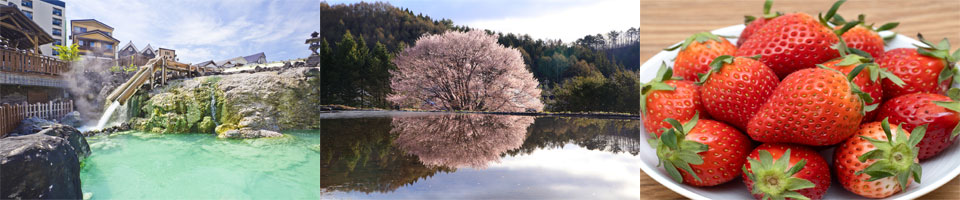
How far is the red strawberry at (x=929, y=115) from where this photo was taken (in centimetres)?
77

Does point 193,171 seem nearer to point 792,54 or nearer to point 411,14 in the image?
point 411,14

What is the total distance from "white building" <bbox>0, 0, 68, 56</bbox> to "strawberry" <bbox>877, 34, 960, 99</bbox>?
2250mm

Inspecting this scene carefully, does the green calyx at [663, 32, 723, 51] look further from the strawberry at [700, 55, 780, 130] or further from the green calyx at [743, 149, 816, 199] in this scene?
the green calyx at [743, 149, 816, 199]

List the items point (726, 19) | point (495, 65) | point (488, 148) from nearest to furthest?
point (726, 19) < point (488, 148) < point (495, 65)

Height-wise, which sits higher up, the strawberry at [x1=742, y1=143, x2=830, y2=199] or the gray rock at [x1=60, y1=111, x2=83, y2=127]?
the gray rock at [x1=60, y1=111, x2=83, y2=127]

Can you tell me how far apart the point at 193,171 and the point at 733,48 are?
1781 millimetres

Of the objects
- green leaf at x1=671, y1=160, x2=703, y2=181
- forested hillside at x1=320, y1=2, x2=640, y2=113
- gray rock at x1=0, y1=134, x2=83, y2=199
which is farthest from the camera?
forested hillside at x1=320, y1=2, x2=640, y2=113

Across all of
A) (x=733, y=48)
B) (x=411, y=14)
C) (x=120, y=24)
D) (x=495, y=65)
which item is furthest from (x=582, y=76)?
(x=120, y=24)

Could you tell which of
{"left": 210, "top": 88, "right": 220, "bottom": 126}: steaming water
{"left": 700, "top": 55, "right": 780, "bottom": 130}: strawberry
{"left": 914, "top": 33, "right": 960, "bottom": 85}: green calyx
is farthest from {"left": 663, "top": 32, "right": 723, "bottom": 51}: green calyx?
{"left": 210, "top": 88, "right": 220, "bottom": 126}: steaming water

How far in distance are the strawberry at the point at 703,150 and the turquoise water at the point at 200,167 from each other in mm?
1429

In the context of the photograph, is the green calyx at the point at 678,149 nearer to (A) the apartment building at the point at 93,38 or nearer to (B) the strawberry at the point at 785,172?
(B) the strawberry at the point at 785,172

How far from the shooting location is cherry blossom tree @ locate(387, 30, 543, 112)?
197cm

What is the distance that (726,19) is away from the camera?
45.1 inches

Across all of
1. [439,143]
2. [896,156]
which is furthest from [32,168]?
[896,156]
